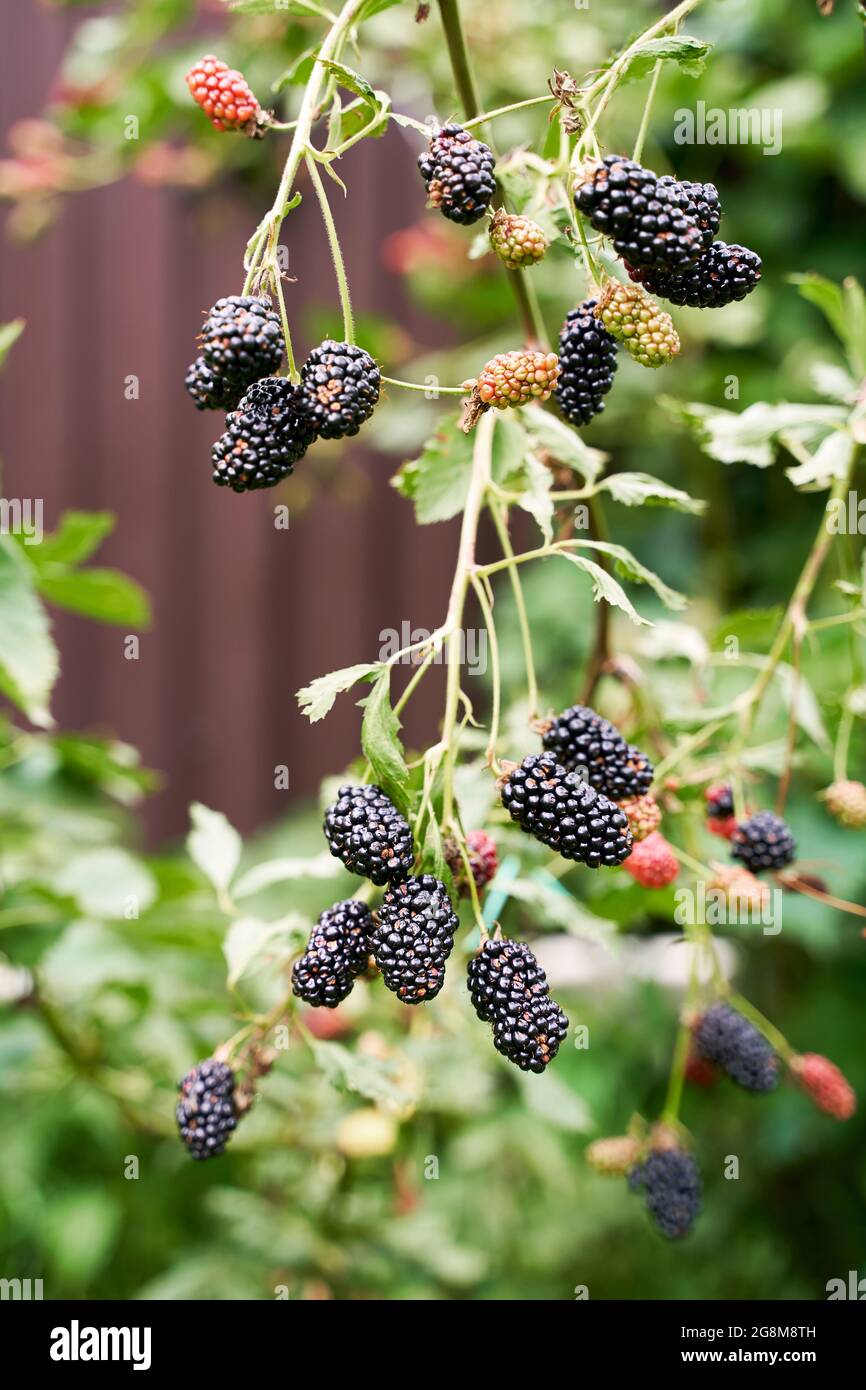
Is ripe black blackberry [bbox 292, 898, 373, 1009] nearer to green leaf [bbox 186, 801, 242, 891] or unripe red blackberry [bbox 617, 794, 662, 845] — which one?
unripe red blackberry [bbox 617, 794, 662, 845]

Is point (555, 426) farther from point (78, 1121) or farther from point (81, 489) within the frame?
point (81, 489)

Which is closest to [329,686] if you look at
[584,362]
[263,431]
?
[263,431]

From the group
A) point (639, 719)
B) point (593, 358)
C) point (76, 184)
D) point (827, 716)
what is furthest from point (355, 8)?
point (76, 184)

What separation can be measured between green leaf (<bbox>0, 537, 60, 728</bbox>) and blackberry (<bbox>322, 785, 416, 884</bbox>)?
351 mm

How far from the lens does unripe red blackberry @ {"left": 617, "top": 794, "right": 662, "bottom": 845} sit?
2.57 ft

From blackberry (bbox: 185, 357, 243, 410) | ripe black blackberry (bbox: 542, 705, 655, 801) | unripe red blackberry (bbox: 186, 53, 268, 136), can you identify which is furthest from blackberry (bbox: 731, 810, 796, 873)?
unripe red blackberry (bbox: 186, 53, 268, 136)

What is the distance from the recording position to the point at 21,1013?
4.91ft

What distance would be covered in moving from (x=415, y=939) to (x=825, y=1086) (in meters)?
0.56

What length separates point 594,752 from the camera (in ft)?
2.50

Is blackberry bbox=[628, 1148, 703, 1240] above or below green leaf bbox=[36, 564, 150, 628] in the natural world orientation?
below

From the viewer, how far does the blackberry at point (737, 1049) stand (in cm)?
97

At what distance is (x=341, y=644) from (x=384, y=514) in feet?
1.12

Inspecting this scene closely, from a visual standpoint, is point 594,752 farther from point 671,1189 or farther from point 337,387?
point 671,1189

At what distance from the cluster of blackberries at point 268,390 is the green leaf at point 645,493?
27 centimetres
